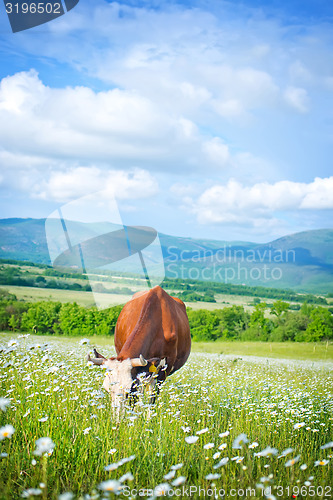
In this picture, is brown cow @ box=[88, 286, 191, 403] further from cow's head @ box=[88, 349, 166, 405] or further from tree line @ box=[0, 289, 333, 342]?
tree line @ box=[0, 289, 333, 342]

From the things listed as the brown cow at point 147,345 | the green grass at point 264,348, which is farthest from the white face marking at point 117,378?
the green grass at point 264,348

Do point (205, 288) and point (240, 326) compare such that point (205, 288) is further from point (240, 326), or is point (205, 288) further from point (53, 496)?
point (53, 496)

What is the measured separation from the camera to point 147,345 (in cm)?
722

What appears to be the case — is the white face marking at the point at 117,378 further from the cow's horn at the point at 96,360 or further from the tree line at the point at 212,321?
the tree line at the point at 212,321

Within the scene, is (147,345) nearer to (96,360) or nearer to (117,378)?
(96,360)

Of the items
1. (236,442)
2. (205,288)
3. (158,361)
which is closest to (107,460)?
(236,442)

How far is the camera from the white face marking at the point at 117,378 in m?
5.82

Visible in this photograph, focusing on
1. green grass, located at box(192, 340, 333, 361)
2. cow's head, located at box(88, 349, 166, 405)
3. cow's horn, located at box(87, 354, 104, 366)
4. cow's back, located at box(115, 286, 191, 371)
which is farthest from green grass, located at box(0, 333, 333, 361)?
cow's head, located at box(88, 349, 166, 405)

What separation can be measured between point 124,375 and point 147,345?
4.23 ft

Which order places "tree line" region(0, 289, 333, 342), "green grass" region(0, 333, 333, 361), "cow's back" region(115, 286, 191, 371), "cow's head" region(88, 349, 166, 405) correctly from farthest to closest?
1. "tree line" region(0, 289, 333, 342)
2. "green grass" region(0, 333, 333, 361)
3. "cow's back" region(115, 286, 191, 371)
4. "cow's head" region(88, 349, 166, 405)

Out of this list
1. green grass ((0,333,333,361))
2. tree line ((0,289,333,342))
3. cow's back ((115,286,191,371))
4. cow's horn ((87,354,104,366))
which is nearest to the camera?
cow's horn ((87,354,104,366))

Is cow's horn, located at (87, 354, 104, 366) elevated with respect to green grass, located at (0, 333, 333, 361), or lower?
elevated

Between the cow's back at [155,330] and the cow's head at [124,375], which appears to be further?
the cow's back at [155,330]

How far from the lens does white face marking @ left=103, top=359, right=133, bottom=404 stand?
5824mm
